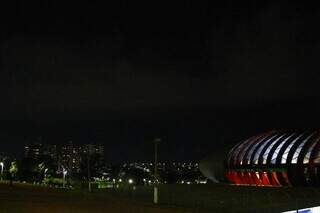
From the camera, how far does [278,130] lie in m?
69.2

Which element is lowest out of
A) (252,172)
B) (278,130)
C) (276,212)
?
(276,212)

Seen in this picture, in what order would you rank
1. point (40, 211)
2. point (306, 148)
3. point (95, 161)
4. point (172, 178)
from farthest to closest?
point (95, 161) < point (172, 178) < point (306, 148) < point (40, 211)

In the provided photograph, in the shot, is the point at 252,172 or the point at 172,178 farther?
the point at 172,178

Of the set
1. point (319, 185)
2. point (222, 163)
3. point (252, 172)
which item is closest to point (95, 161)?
point (222, 163)

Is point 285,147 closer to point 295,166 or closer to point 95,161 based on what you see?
point 295,166

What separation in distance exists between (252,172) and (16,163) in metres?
68.9

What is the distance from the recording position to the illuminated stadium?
178 ft

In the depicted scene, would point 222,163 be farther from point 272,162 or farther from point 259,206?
point 259,206

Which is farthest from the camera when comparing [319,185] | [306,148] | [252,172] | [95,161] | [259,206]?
[95,161]

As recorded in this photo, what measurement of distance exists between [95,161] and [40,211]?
111663 mm

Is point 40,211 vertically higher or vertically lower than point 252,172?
lower

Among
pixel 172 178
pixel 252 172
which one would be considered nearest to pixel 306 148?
pixel 252 172

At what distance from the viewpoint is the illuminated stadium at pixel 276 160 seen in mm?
54156

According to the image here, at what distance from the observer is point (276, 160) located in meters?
58.1
